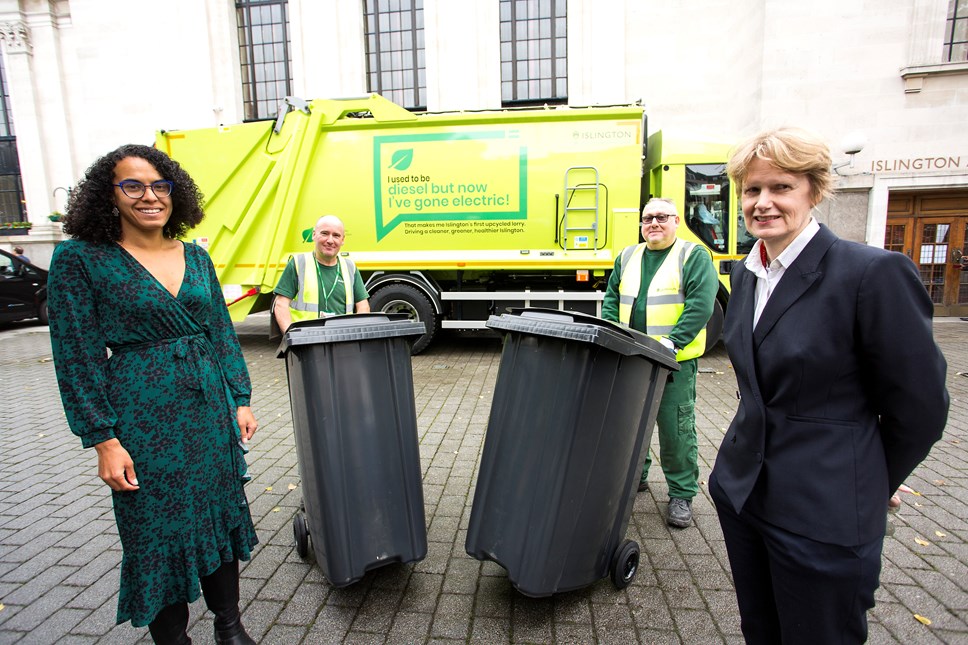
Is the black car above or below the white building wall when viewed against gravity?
below

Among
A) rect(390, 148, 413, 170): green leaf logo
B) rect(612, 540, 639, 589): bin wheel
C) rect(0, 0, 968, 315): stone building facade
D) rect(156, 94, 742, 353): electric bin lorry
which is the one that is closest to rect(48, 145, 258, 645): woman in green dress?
rect(612, 540, 639, 589): bin wheel

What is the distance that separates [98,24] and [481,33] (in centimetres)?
1060

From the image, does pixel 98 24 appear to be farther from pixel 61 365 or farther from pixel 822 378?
pixel 822 378

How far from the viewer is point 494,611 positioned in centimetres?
209

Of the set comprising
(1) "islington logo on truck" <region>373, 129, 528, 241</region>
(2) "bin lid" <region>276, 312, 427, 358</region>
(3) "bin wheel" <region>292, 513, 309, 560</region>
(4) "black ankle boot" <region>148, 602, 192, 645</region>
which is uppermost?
(1) "islington logo on truck" <region>373, 129, 528, 241</region>

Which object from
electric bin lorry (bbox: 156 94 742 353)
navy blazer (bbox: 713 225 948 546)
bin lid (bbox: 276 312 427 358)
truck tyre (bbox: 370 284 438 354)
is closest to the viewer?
navy blazer (bbox: 713 225 948 546)

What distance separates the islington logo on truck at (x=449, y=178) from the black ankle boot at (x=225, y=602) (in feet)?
16.7

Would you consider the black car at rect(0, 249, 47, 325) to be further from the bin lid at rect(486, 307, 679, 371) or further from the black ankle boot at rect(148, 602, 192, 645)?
the bin lid at rect(486, 307, 679, 371)

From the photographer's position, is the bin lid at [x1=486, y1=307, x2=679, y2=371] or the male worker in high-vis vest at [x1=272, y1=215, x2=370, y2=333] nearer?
the bin lid at [x1=486, y1=307, x2=679, y2=371]

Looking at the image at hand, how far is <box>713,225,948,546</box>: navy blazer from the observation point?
1.09 m

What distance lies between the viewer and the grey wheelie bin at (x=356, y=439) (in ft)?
6.59

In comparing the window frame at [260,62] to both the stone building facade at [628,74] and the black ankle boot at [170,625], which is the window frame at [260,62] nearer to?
the stone building facade at [628,74]

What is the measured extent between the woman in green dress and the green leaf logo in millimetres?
4842

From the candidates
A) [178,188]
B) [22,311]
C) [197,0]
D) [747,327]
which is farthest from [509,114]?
[197,0]
